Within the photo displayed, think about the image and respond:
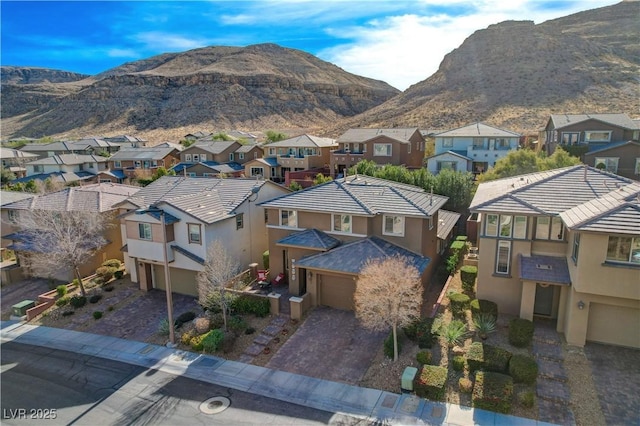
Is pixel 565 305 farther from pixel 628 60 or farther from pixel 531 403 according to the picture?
pixel 628 60

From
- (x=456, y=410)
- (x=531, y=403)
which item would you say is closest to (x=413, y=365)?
(x=456, y=410)

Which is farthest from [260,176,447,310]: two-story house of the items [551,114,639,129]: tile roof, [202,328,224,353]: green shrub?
[551,114,639,129]: tile roof

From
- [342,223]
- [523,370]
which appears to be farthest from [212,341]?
[523,370]

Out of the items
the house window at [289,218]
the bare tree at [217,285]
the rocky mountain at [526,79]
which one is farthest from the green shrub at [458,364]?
the rocky mountain at [526,79]

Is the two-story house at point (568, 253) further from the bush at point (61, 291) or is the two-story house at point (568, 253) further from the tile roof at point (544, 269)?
the bush at point (61, 291)

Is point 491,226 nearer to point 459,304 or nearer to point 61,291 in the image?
point 459,304

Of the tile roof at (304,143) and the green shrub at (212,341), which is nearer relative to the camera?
the green shrub at (212,341)
